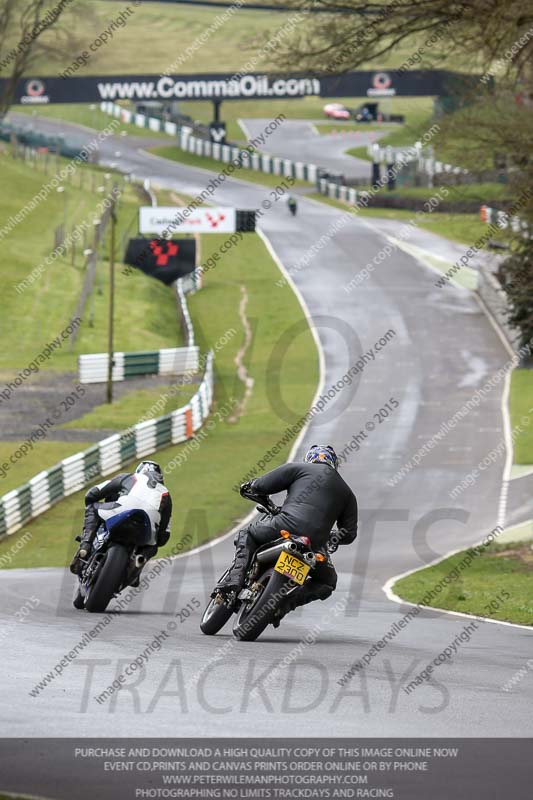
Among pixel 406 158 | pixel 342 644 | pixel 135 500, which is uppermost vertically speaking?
pixel 135 500

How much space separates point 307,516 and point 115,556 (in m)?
2.34

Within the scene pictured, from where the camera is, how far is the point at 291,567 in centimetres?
1102

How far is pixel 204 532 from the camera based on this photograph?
24781 millimetres

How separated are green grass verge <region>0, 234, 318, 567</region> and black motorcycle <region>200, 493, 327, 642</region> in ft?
35.5

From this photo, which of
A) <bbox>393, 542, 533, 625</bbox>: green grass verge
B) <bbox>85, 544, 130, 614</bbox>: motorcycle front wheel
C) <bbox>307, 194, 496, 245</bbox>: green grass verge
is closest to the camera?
<bbox>85, 544, 130, 614</bbox>: motorcycle front wheel

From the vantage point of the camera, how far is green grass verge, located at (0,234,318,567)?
25.3m

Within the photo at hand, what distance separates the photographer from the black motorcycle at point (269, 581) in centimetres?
1103

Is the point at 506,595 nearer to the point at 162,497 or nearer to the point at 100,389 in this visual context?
the point at 162,497

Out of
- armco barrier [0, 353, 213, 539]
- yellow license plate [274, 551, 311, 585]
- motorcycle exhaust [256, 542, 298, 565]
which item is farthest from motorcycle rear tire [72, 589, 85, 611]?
armco barrier [0, 353, 213, 539]

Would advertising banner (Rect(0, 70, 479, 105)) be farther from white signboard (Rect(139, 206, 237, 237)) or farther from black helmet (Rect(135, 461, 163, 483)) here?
A: black helmet (Rect(135, 461, 163, 483))

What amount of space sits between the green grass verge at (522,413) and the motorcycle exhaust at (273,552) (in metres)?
22.0

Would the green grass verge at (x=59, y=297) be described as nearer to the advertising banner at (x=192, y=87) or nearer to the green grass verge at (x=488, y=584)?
the advertising banner at (x=192, y=87)

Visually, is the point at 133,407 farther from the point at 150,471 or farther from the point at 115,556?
the point at 115,556

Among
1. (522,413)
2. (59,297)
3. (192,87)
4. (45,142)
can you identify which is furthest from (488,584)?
(45,142)
